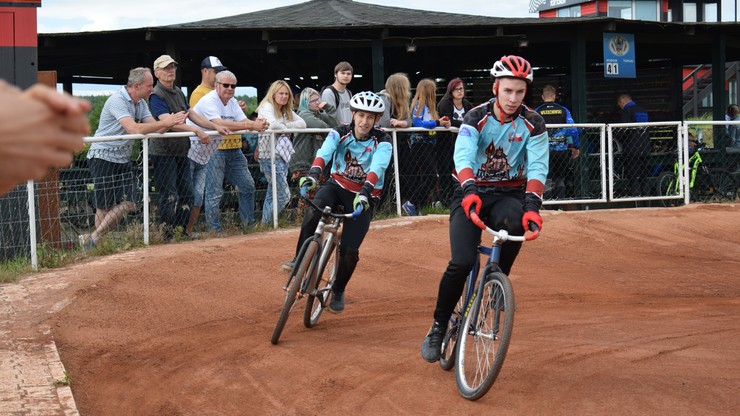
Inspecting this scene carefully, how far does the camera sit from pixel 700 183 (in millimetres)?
17578

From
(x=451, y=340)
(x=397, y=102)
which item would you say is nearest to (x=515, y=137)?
(x=451, y=340)

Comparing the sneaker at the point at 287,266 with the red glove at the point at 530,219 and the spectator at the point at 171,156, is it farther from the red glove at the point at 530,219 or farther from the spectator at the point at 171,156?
the red glove at the point at 530,219

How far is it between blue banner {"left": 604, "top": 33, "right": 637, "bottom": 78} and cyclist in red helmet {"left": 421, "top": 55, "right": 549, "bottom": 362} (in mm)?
12428

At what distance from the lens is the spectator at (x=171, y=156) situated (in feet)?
39.3

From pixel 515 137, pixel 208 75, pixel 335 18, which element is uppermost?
pixel 335 18

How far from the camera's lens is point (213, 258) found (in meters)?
11.5

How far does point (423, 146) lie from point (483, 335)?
8.34 meters

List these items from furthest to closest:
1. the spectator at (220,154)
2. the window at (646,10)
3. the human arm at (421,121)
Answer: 1. the window at (646,10)
2. the human arm at (421,121)
3. the spectator at (220,154)

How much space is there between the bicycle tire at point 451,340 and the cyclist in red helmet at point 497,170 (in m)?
0.05

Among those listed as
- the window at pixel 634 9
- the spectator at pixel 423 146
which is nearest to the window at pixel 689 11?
the window at pixel 634 9

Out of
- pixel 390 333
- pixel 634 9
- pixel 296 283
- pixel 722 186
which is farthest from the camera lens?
pixel 634 9

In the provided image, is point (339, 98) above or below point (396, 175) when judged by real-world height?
above

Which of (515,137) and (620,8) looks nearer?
(515,137)

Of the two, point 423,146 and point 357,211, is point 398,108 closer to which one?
point 423,146
